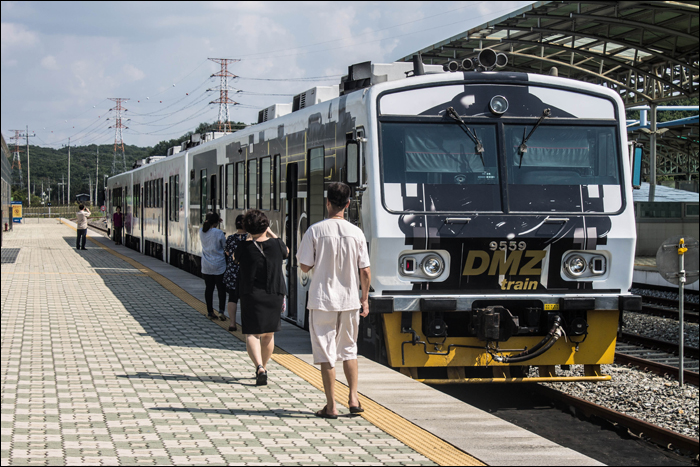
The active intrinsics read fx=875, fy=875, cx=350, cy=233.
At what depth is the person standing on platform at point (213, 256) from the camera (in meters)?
11.9

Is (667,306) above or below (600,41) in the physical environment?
below

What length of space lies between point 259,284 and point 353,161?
1609 millimetres

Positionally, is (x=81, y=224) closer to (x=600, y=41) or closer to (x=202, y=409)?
(x=600, y=41)

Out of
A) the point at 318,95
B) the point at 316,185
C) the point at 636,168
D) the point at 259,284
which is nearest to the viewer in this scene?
the point at 259,284

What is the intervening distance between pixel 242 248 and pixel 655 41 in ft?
56.9

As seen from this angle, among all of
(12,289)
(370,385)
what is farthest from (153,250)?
(370,385)

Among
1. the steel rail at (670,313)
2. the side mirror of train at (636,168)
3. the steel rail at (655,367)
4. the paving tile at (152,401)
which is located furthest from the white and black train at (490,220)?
the steel rail at (670,313)

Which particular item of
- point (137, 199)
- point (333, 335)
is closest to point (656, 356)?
point (333, 335)

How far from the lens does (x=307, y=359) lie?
351 inches

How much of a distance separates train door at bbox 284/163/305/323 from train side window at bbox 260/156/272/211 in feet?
3.04

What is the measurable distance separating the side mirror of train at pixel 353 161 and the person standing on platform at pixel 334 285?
202 cm

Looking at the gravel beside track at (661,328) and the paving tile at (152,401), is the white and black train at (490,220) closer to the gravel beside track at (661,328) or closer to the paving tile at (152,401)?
the paving tile at (152,401)

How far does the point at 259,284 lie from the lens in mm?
7426

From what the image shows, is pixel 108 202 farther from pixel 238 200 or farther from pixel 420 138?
pixel 420 138
